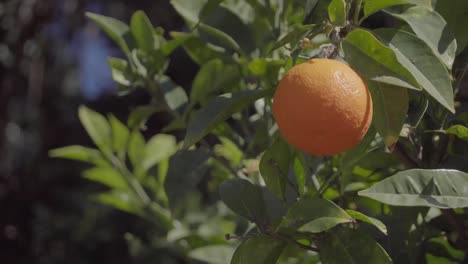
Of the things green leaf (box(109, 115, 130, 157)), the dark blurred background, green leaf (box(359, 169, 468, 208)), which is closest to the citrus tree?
green leaf (box(359, 169, 468, 208))

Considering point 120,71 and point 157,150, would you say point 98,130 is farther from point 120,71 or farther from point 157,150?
point 120,71

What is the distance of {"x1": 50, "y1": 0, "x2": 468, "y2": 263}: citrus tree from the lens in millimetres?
712

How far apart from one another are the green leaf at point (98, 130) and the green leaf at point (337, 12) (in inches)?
30.1

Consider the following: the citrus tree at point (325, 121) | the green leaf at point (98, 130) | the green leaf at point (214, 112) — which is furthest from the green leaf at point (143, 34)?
the green leaf at point (98, 130)

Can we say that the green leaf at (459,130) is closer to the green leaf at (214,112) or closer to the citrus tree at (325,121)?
the citrus tree at (325,121)

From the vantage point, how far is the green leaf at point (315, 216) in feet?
2.35

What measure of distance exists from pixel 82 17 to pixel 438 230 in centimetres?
265

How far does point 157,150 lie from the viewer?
1.56m

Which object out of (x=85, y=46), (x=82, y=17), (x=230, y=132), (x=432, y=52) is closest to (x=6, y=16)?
(x=82, y=17)

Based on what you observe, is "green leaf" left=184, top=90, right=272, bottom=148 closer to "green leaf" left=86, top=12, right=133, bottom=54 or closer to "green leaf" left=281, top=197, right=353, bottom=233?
"green leaf" left=281, top=197, right=353, bottom=233

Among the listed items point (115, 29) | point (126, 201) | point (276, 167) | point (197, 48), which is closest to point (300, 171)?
point (276, 167)

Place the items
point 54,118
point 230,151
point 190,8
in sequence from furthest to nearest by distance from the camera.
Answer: point 54,118
point 230,151
point 190,8

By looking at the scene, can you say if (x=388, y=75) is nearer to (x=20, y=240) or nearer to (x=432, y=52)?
(x=432, y=52)

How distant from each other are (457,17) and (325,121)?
0.92 feet
